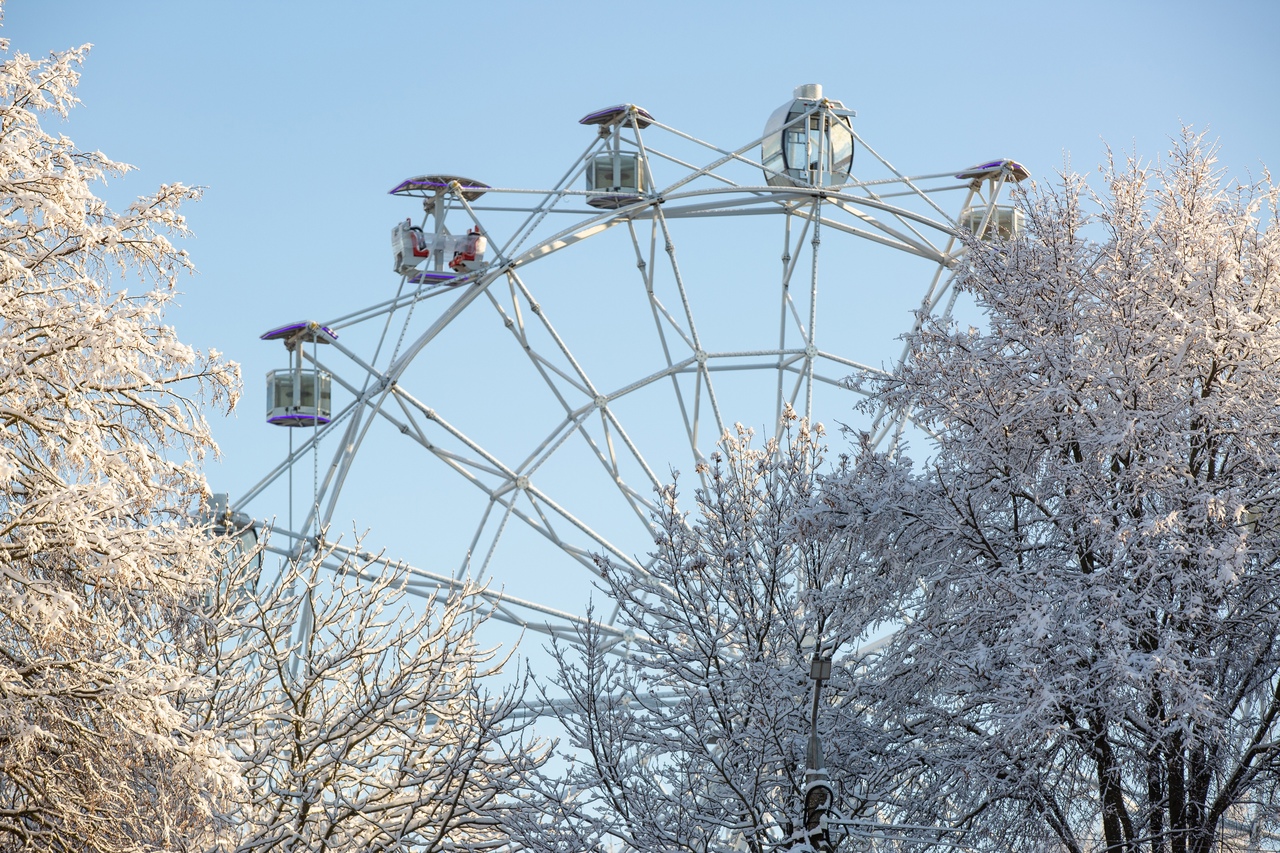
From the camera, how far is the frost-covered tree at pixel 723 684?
54.4 feet

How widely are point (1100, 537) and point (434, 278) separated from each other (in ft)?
52.3

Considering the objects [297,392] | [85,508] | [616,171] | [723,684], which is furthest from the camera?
[297,392]

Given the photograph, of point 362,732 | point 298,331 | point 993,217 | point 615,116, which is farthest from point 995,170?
point 362,732

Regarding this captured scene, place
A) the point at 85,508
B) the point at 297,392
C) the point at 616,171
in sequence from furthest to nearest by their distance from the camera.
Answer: the point at 297,392 < the point at 616,171 < the point at 85,508

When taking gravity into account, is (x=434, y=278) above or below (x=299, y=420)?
above

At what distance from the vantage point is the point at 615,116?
28594 millimetres

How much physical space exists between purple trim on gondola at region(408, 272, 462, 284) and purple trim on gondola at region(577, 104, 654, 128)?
3312 mm

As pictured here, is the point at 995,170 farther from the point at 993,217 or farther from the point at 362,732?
the point at 362,732

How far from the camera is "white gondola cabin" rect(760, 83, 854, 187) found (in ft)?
94.7

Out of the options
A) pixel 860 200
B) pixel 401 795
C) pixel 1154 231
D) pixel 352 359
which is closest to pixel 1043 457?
pixel 1154 231

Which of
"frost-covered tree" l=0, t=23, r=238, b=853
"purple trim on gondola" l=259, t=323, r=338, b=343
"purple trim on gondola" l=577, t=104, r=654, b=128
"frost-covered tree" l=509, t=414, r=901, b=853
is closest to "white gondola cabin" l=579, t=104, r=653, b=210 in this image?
"purple trim on gondola" l=577, t=104, r=654, b=128

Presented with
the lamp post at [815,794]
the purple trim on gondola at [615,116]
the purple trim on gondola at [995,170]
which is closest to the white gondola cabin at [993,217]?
the purple trim on gondola at [995,170]

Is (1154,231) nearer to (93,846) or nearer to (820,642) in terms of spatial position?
(820,642)

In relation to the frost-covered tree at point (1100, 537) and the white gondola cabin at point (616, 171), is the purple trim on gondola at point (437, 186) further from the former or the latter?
the frost-covered tree at point (1100, 537)
